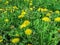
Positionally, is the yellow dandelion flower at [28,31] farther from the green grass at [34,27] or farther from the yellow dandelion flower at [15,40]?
the yellow dandelion flower at [15,40]

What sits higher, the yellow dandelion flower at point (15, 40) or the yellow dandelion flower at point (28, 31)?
the yellow dandelion flower at point (28, 31)

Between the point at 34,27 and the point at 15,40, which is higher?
the point at 34,27

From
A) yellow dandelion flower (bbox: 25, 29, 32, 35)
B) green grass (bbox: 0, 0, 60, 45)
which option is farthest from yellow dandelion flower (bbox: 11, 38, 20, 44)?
yellow dandelion flower (bbox: 25, 29, 32, 35)

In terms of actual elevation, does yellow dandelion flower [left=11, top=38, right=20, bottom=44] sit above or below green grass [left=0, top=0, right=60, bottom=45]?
below

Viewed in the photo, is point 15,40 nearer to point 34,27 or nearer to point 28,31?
point 28,31

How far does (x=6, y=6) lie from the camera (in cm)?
436

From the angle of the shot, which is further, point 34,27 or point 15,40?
point 34,27

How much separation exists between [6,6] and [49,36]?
162 centimetres

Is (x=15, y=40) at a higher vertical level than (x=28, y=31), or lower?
lower

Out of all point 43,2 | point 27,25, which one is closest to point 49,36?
point 27,25

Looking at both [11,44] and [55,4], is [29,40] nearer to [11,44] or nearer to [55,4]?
[11,44]

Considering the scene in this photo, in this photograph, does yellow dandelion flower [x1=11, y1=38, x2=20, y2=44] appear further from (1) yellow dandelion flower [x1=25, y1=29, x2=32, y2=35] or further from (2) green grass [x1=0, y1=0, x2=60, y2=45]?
(1) yellow dandelion flower [x1=25, y1=29, x2=32, y2=35]

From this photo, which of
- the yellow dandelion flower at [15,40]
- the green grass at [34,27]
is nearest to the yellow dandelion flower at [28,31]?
the green grass at [34,27]

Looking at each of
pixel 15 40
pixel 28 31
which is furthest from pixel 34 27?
A: pixel 15 40
